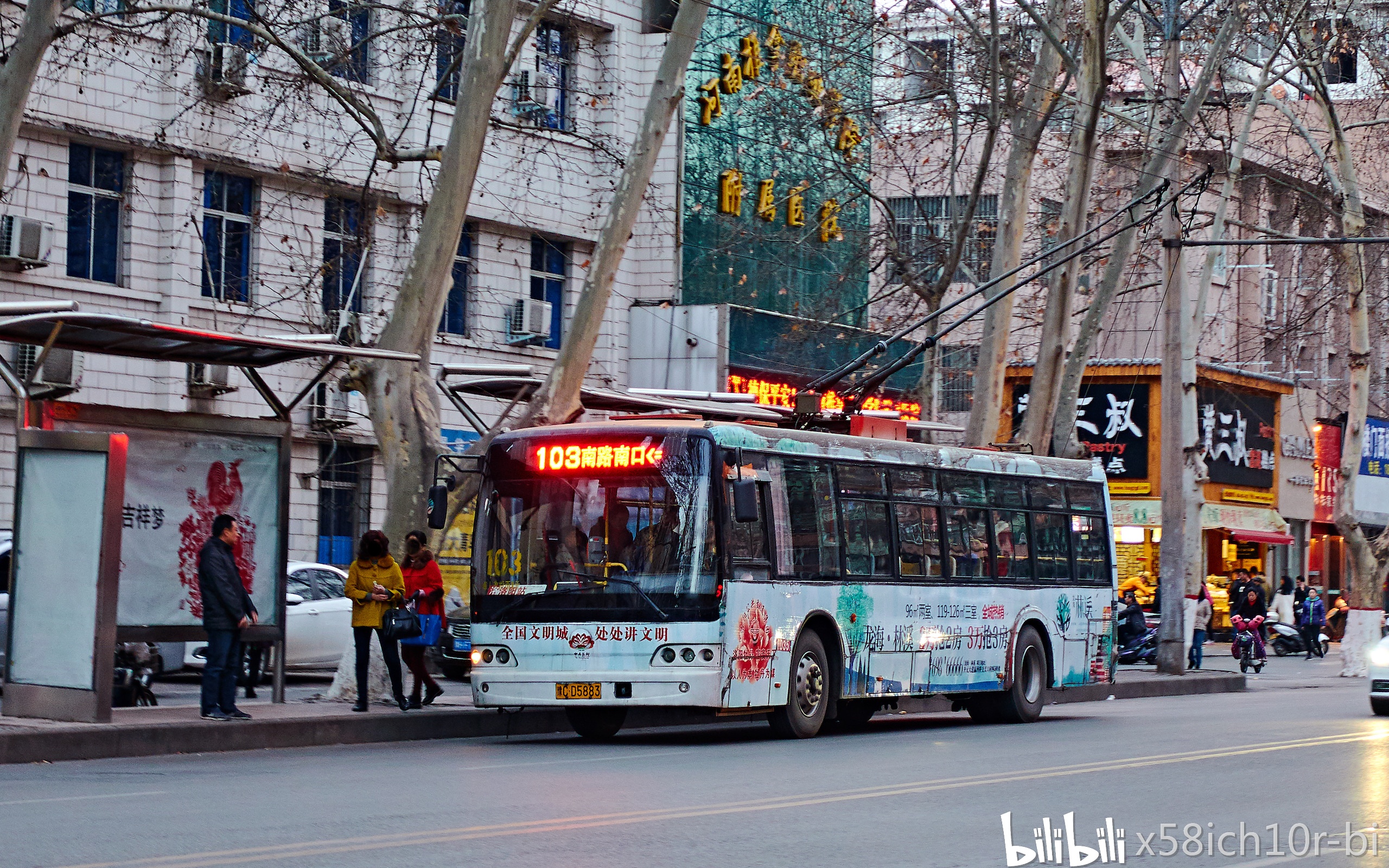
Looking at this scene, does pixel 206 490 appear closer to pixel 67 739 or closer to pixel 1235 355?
pixel 67 739

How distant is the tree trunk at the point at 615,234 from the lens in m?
19.8

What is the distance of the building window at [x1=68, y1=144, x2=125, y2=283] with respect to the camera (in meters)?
25.4

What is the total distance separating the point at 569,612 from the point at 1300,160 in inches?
1557

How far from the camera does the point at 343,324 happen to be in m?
25.3

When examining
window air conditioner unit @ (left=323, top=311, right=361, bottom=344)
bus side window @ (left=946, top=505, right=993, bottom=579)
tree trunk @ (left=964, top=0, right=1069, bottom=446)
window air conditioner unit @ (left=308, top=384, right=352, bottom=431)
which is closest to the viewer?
bus side window @ (left=946, top=505, right=993, bottom=579)

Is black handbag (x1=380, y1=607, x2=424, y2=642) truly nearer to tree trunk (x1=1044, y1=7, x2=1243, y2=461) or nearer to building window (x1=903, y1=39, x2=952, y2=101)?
tree trunk (x1=1044, y1=7, x2=1243, y2=461)

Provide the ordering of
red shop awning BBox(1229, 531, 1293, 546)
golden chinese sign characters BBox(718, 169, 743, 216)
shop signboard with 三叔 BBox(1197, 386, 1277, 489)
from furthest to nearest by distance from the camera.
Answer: red shop awning BBox(1229, 531, 1293, 546) < shop signboard with 三叔 BBox(1197, 386, 1277, 489) < golden chinese sign characters BBox(718, 169, 743, 216)

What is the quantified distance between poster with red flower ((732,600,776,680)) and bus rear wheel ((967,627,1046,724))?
4.56 m

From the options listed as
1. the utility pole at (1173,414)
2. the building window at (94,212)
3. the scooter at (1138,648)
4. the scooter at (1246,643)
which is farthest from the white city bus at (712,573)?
the scooter at (1138,648)

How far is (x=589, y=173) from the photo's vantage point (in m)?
33.7

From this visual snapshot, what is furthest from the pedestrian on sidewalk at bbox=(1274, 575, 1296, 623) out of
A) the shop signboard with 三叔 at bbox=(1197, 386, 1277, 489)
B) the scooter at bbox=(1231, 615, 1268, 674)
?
the scooter at bbox=(1231, 615, 1268, 674)

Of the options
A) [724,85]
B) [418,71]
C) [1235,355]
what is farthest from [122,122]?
[1235,355]

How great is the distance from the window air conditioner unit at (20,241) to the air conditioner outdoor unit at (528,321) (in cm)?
911

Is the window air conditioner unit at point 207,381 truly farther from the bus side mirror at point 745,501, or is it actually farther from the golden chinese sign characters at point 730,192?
the bus side mirror at point 745,501
